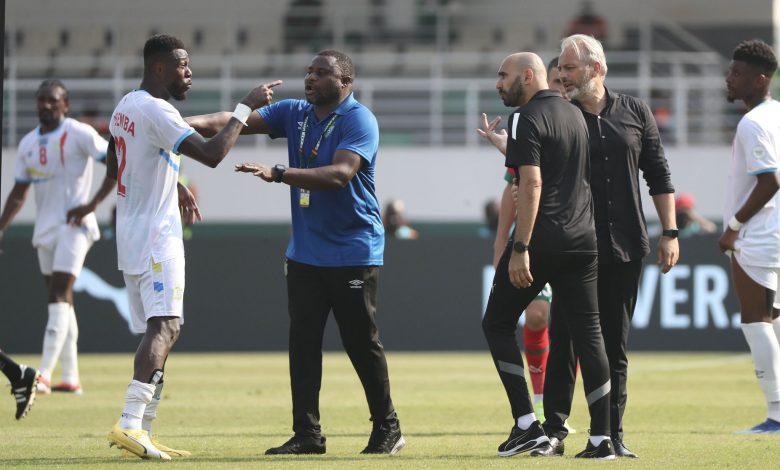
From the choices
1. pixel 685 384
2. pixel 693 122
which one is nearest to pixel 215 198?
pixel 693 122

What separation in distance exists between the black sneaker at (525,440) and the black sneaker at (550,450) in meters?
0.02

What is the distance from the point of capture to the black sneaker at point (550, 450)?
812 cm

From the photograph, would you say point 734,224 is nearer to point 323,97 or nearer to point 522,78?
point 522,78

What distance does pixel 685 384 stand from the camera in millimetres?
14398

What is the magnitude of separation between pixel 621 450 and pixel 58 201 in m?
6.91

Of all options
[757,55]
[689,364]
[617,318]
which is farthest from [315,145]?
[689,364]

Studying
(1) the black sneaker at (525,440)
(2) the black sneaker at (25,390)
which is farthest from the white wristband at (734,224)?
(2) the black sneaker at (25,390)

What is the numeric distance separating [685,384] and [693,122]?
1570 centimetres

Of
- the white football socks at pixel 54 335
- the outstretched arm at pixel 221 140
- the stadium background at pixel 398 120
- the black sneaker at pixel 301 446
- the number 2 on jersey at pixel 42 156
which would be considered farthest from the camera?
the stadium background at pixel 398 120

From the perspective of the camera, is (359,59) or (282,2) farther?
(282,2)

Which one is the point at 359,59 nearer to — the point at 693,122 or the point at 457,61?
the point at 457,61

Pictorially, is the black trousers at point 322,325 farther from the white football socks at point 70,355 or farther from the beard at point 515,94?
the white football socks at point 70,355

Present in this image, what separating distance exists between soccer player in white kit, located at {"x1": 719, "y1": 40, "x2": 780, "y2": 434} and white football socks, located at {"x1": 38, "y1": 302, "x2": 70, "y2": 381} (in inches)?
246

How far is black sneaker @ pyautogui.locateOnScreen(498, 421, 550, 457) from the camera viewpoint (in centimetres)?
811
